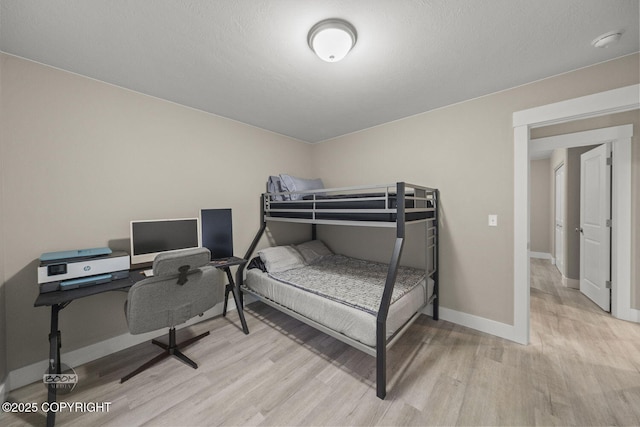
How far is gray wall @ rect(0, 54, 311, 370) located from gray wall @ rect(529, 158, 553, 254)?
22.5ft

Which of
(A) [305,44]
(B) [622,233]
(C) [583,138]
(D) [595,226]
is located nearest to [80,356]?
(A) [305,44]

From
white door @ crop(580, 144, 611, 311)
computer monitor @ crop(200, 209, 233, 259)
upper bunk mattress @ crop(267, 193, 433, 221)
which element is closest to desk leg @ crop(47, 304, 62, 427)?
computer monitor @ crop(200, 209, 233, 259)

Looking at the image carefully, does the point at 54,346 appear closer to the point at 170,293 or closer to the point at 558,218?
the point at 170,293

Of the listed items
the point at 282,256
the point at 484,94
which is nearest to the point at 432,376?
the point at 282,256

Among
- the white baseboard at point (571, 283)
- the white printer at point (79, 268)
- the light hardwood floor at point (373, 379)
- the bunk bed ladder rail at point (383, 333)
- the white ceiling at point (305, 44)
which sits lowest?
the light hardwood floor at point (373, 379)

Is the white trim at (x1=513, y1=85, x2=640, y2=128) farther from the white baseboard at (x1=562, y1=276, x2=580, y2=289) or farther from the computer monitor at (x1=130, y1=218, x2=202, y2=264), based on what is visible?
the computer monitor at (x1=130, y1=218, x2=202, y2=264)

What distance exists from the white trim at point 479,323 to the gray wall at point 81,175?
10.1 ft

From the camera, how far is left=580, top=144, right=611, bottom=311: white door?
106 inches

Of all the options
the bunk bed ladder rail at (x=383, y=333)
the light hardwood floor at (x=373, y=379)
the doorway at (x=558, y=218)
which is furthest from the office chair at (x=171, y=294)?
the doorway at (x=558, y=218)

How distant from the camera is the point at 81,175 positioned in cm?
195

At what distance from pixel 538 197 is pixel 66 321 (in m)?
8.20

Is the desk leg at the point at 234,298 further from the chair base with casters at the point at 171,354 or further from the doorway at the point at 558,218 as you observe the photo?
the doorway at the point at 558,218

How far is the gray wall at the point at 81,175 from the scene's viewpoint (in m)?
1.70

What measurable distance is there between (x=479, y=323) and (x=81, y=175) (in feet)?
13.2
